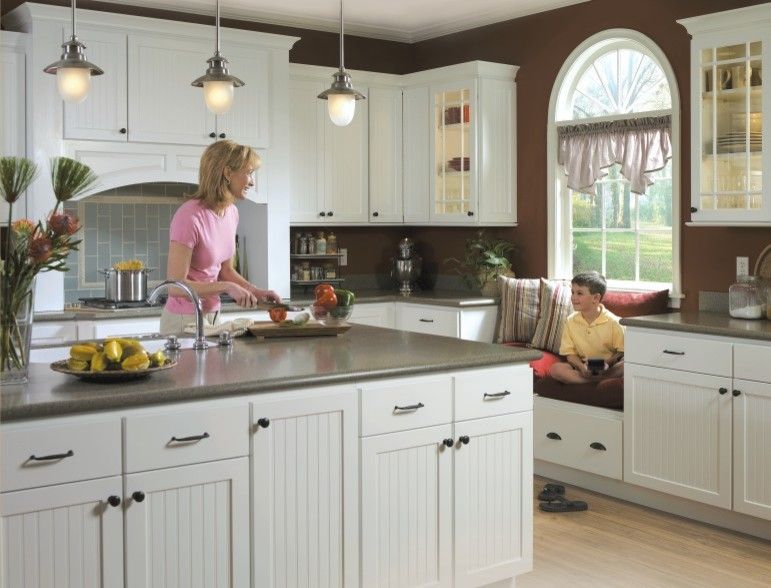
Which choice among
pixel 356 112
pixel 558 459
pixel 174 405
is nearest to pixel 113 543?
pixel 174 405

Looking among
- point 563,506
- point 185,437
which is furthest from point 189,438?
point 563,506

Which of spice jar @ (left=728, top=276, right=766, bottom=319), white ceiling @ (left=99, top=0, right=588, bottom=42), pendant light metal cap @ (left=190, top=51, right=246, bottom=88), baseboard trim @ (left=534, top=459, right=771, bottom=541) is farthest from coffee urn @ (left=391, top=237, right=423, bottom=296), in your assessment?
pendant light metal cap @ (left=190, top=51, right=246, bottom=88)

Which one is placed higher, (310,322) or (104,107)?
(104,107)

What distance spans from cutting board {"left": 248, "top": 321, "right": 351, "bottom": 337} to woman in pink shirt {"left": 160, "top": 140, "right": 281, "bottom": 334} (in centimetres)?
11

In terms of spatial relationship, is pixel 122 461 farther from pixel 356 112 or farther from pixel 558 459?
pixel 356 112

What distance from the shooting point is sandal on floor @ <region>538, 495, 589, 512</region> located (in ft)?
14.4

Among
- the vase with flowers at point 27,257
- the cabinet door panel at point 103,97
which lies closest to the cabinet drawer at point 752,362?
the vase with flowers at point 27,257

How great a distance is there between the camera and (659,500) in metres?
4.45

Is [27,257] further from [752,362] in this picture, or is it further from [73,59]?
[752,362]

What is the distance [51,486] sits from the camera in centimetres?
228

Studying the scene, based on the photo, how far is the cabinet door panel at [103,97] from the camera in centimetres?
495

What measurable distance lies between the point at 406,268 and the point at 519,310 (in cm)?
114

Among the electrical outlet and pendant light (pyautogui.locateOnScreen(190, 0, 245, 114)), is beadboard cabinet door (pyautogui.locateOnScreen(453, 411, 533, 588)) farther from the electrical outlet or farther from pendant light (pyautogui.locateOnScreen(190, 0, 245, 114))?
the electrical outlet

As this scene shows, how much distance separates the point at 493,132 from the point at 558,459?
2149mm
